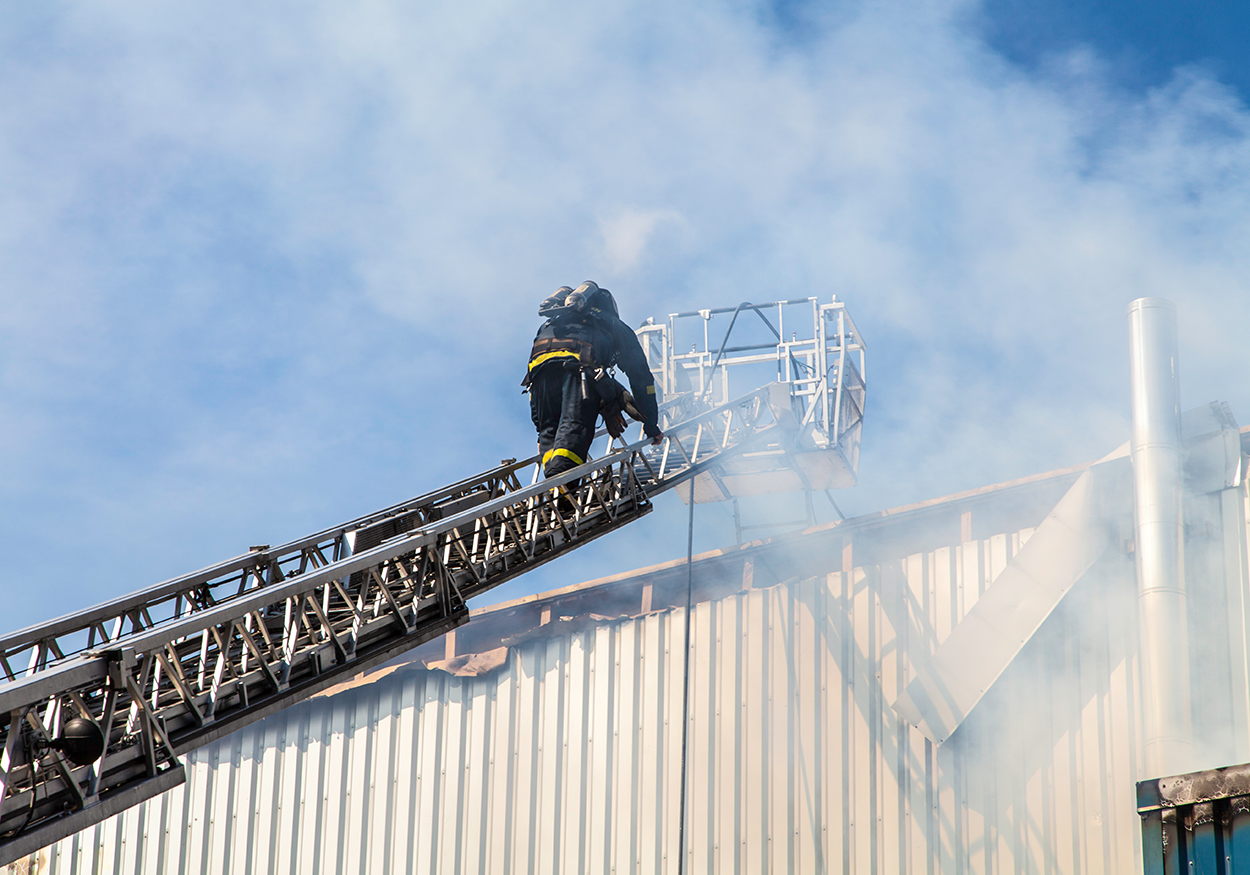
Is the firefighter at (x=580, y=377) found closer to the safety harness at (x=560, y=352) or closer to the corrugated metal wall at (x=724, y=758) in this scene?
the safety harness at (x=560, y=352)

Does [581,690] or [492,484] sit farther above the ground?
[492,484]

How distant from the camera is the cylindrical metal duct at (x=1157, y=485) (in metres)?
7.43

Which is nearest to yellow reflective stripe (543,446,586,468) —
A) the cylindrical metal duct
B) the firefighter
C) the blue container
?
the firefighter

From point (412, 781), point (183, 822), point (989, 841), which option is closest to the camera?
point (989, 841)

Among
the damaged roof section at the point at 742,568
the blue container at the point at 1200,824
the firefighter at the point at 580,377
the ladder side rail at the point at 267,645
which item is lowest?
the blue container at the point at 1200,824

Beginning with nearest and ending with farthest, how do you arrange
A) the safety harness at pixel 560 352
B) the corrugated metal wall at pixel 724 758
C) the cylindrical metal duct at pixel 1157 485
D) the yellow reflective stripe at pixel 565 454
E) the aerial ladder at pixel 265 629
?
1. the aerial ladder at pixel 265 629
2. the cylindrical metal duct at pixel 1157 485
3. the yellow reflective stripe at pixel 565 454
4. the safety harness at pixel 560 352
5. the corrugated metal wall at pixel 724 758

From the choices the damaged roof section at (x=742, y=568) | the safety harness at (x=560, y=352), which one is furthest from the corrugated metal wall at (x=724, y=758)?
the safety harness at (x=560, y=352)

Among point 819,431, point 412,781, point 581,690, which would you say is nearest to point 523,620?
point 581,690

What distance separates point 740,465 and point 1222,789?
7.29 meters

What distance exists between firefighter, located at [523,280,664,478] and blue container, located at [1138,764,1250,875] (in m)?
4.30

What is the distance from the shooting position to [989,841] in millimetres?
8461

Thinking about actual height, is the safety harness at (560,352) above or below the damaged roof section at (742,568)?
above

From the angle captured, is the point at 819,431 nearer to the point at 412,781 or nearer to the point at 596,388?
the point at 596,388

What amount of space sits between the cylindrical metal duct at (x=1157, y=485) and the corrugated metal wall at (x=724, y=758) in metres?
0.89
